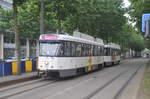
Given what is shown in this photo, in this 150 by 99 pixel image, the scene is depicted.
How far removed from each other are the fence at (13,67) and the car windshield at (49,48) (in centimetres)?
280

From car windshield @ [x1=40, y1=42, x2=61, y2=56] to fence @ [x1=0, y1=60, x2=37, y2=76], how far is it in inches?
110

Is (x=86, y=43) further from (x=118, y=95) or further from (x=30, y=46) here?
(x=30, y=46)

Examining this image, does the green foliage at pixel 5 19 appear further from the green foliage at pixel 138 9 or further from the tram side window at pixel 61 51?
the tram side window at pixel 61 51

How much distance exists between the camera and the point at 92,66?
26500 mm

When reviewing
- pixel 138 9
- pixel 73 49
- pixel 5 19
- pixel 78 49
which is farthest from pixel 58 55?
pixel 5 19

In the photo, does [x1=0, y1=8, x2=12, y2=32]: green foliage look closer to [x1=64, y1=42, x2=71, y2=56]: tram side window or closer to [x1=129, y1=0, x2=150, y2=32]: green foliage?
[x1=129, y1=0, x2=150, y2=32]: green foliage

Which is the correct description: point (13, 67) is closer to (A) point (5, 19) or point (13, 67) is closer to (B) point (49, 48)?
(B) point (49, 48)

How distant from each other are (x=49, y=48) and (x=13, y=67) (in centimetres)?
361

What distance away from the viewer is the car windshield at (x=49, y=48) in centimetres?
1877

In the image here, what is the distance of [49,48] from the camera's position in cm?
1900

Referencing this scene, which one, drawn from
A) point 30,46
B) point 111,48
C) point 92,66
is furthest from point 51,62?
point 30,46

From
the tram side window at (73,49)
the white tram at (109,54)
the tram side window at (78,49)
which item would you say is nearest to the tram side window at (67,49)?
the tram side window at (73,49)

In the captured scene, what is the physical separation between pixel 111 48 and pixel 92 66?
14.3 m

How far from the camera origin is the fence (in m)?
19.7
